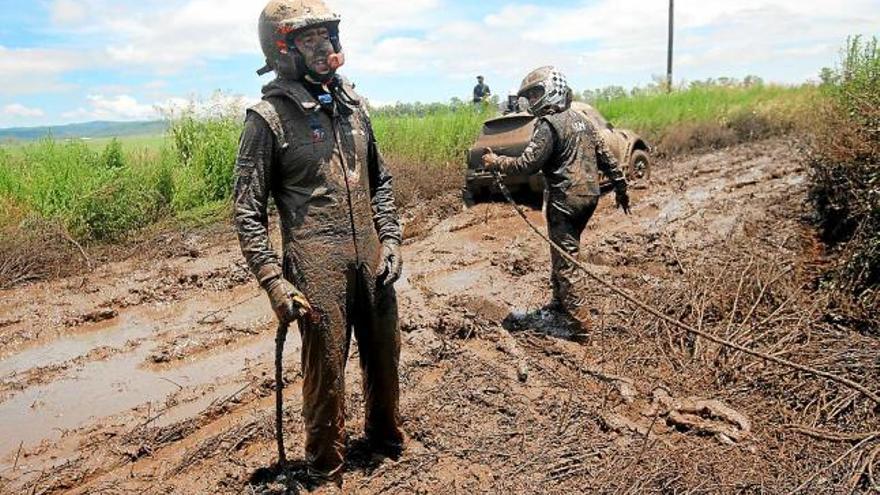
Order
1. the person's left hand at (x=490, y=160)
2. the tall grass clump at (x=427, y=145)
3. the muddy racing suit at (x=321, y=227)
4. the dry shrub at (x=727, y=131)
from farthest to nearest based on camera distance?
the dry shrub at (x=727, y=131)
the tall grass clump at (x=427, y=145)
the person's left hand at (x=490, y=160)
the muddy racing suit at (x=321, y=227)

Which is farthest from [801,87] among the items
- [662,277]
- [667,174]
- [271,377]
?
[271,377]

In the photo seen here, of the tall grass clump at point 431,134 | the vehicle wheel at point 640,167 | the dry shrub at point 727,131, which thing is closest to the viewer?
the vehicle wheel at point 640,167

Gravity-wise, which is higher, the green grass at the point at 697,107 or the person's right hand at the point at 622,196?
the green grass at the point at 697,107

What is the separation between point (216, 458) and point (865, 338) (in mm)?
4010

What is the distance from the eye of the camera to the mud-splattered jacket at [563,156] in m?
5.44

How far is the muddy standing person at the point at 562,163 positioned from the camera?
214 inches

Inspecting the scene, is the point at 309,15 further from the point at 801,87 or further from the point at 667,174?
the point at 801,87

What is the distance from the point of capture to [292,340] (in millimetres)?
5992

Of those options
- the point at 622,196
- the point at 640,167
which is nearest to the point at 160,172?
the point at 622,196

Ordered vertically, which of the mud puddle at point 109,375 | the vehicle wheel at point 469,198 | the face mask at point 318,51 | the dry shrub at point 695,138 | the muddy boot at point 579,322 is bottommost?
the mud puddle at point 109,375

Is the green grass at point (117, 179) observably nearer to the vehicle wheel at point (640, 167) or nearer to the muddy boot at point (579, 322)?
the muddy boot at point (579, 322)

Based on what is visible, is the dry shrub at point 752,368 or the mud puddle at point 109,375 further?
the mud puddle at point 109,375

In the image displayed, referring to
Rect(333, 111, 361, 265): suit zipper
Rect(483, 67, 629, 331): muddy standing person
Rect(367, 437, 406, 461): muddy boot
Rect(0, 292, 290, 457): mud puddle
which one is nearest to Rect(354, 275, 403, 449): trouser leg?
Rect(367, 437, 406, 461): muddy boot

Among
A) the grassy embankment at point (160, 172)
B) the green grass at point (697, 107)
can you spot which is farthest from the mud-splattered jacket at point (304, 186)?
the green grass at point (697, 107)
